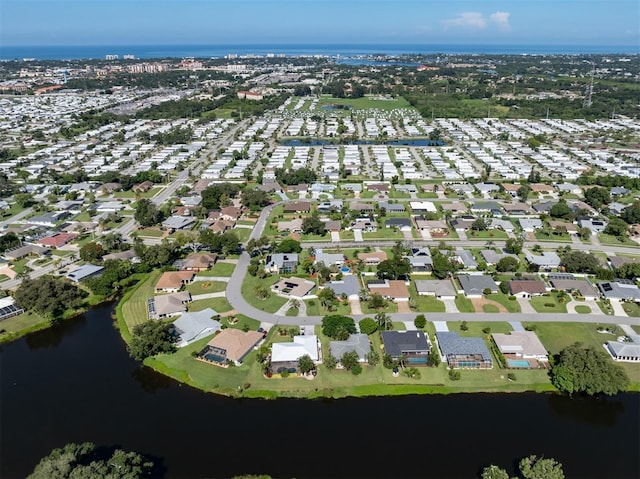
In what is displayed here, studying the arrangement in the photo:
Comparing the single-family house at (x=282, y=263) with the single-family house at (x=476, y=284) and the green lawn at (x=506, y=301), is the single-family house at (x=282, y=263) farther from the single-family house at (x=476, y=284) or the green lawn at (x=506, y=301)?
the green lawn at (x=506, y=301)

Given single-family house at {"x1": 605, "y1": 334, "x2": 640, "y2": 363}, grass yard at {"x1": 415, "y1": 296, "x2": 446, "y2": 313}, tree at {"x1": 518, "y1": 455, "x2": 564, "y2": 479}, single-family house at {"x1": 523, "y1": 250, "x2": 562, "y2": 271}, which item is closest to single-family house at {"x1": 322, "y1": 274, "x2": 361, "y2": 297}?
grass yard at {"x1": 415, "y1": 296, "x2": 446, "y2": 313}

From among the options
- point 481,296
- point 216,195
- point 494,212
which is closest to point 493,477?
point 481,296

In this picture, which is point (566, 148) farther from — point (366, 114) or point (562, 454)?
point (562, 454)

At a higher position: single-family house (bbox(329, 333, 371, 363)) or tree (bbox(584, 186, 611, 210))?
tree (bbox(584, 186, 611, 210))

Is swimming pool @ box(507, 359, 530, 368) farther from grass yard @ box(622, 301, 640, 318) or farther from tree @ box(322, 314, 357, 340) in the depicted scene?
grass yard @ box(622, 301, 640, 318)

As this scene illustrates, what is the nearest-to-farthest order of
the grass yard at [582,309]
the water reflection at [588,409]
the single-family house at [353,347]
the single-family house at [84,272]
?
the water reflection at [588,409]
the single-family house at [353,347]
the grass yard at [582,309]
the single-family house at [84,272]

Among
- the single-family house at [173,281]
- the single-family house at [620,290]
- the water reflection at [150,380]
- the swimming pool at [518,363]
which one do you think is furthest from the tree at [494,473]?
the single-family house at [173,281]
